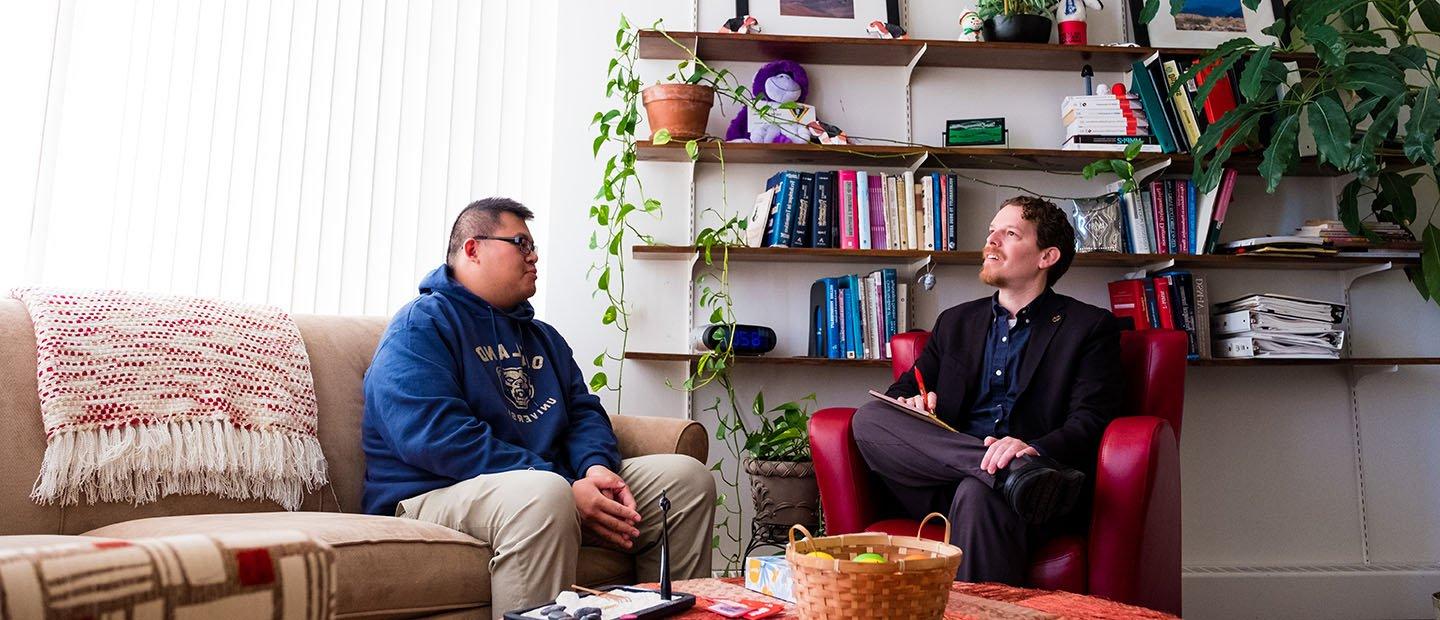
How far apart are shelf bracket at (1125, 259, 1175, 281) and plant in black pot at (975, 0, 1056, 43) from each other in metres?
0.83

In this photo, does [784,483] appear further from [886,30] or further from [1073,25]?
[1073,25]

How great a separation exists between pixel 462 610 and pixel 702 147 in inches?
70.8

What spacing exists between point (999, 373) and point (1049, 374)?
0.41ft

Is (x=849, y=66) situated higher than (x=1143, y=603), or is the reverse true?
(x=849, y=66)

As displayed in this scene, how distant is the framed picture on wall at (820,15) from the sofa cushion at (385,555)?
2.18 m

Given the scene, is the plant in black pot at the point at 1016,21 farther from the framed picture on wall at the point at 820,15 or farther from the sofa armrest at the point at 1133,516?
the sofa armrest at the point at 1133,516

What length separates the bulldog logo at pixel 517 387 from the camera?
2.22m

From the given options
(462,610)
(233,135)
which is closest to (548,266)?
(233,135)

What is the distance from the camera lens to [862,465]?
223cm

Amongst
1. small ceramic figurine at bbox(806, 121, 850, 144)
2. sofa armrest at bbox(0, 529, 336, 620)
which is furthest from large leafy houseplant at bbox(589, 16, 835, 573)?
sofa armrest at bbox(0, 529, 336, 620)

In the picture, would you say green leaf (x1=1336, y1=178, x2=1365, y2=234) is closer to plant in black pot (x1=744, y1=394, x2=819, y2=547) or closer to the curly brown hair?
the curly brown hair

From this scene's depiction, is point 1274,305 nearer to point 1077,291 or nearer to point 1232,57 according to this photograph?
point 1077,291

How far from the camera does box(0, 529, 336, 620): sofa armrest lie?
A: 1.32 ft

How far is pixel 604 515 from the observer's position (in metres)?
1.96
